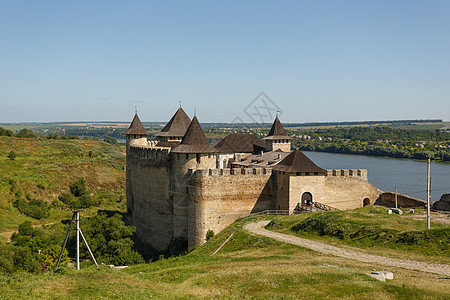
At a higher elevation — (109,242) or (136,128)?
(136,128)

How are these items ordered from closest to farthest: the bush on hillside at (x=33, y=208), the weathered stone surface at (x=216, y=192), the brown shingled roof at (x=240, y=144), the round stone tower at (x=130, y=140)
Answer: the weathered stone surface at (x=216, y=192), the round stone tower at (x=130, y=140), the brown shingled roof at (x=240, y=144), the bush on hillside at (x=33, y=208)

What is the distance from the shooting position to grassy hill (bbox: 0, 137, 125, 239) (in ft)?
126

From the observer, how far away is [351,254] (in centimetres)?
1470

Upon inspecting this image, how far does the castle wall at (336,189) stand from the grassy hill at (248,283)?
26.5 feet

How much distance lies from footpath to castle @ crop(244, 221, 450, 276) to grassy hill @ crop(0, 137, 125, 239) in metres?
21.5

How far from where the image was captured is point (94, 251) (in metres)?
23.6

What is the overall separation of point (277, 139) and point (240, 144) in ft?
9.87

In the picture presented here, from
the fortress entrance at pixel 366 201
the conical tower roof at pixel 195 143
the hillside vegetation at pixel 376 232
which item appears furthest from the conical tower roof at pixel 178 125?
the fortress entrance at pixel 366 201

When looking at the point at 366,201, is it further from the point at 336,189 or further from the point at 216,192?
the point at 216,192

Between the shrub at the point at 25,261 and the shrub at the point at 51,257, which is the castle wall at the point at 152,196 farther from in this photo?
the shrub at the point at 25,261

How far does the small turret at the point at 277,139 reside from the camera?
32406 mm

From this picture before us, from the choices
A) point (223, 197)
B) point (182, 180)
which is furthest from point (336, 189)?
point (182, 180)

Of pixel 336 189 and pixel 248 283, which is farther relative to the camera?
pixel 336 189

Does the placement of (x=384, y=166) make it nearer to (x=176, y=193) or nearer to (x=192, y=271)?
(x=176, y=193)
